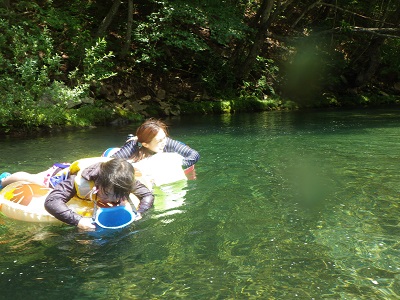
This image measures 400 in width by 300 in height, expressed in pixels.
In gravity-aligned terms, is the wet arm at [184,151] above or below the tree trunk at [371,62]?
below

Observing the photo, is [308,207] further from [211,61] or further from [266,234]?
[211,61]

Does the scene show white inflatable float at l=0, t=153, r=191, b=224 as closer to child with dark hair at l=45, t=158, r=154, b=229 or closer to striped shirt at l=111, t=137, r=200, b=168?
child with dark hair at l=45, t=158, r=154, b=229

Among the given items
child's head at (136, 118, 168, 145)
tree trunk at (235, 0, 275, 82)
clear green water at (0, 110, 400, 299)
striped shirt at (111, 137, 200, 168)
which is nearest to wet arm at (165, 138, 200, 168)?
striped shirt at (111, 137, 200, 168)

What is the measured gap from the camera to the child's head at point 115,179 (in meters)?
3.77

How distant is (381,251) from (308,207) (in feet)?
4.31

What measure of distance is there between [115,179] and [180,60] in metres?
16.4

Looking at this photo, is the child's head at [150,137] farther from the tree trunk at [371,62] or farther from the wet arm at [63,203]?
the tree trunk at [371,62]

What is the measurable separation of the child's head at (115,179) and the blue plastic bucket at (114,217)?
0.18 meters

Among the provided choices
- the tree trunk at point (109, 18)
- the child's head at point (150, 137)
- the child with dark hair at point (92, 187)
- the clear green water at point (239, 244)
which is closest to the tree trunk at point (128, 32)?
the tree trunk at point (109, 18)

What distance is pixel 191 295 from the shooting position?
9.68 feet

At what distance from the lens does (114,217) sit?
159 inches

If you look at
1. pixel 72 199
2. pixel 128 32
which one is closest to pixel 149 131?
pixel 72 199

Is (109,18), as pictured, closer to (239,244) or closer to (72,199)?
(72,199)

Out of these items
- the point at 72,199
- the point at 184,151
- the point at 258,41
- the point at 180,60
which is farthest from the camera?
the point at 180,60
